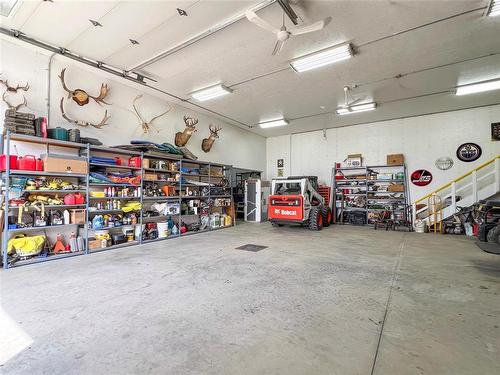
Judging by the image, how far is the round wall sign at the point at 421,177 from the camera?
8.34 metres

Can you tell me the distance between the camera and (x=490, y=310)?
244 centimetres

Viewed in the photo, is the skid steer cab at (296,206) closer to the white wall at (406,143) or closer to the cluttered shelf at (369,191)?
the cluttered shelf at (369,191)

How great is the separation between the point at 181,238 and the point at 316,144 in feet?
23.5

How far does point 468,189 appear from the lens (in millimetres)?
7648

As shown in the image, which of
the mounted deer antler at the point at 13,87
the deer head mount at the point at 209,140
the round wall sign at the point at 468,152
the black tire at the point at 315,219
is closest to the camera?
the mounted deer antler at the point at 13,87

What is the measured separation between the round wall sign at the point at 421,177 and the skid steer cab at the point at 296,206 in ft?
11.8

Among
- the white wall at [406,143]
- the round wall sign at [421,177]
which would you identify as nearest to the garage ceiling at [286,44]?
the white wall at [406,143]

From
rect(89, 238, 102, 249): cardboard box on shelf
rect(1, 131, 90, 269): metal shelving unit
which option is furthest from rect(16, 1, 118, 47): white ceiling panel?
rect(89, 238, 102, 249): cardboard box on shelf

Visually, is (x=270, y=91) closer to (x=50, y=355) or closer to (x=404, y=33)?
(x=404, y=33)

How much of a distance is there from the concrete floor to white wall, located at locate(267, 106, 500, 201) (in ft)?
16.2

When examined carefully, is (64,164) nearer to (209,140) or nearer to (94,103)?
(94,103)

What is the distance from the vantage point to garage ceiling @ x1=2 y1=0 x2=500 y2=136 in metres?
3.45

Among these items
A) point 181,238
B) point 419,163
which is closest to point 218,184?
point 181,238

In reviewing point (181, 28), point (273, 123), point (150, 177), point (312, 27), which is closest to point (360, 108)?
point (273, 123)
